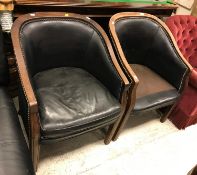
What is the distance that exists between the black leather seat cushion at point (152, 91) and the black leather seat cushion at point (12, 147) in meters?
0.84

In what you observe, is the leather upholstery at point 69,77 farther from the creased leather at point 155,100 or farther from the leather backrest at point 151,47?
the leather backrest at point 151,47

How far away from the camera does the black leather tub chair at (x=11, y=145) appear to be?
3.26 feet

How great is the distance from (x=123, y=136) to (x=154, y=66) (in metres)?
0.69

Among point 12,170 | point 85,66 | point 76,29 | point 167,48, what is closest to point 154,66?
point 167,48

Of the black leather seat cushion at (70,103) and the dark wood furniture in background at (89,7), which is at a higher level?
the dark wood furniture in background at (89,7)

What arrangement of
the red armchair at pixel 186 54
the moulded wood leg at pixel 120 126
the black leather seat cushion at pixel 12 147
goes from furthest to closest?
the red armchair at pixel 186 54, the moulded wood leg at pixel 120 126, the black leather seat cushion at pixel 12 147

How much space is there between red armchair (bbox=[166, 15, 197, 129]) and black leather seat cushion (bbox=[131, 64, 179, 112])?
19cm

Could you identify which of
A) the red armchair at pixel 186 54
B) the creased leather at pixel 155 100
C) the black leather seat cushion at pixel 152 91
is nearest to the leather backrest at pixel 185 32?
the red armchair at pixel 186 54

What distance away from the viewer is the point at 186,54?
2309 mm

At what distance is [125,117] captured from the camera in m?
1.67

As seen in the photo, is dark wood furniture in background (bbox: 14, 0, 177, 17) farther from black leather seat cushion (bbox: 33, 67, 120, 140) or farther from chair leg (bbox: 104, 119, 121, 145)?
chair leg (bbox: 104, 119, 121, 145)

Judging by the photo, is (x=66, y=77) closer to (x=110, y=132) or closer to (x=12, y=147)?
(x=110, y=132)

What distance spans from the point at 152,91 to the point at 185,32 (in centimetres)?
78

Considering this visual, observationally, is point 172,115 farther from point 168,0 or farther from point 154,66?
point 168,0
